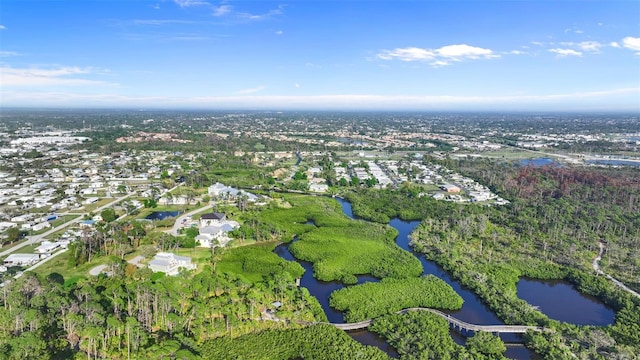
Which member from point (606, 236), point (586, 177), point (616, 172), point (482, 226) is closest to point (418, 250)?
point (482, 226)

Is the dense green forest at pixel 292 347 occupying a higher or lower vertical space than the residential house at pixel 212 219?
lower

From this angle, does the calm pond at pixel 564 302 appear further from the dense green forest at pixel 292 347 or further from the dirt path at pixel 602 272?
the dense green forest at pixel 292 347

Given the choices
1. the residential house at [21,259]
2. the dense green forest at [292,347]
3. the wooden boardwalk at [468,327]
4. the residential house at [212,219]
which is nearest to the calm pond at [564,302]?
the wooden boardwalk at [468,327]

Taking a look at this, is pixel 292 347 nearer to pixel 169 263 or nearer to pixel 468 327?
pixel 468 327

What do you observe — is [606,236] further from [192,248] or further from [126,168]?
[126,168]

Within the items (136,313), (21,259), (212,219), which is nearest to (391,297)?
(136,313)

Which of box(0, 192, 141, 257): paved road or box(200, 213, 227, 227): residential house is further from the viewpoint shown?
box(200, 213, 227, 227): residential house

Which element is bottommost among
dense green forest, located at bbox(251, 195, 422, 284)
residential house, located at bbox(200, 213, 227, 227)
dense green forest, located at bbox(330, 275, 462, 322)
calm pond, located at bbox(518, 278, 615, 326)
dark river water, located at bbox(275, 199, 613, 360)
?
calm pond, located at bbox(518, 278, 615, 326)

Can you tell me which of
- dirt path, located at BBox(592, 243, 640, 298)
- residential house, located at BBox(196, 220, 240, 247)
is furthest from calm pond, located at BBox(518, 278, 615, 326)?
residential house, located at BBox(196, 220, 240, 247)

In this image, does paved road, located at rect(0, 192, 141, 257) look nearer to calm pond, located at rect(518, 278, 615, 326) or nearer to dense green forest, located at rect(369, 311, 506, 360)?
dense green forest, located at rect(369, 311, 506, 360)

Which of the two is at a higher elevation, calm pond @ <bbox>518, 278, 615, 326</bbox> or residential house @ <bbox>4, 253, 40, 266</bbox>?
residential house @ <bbox>4, 253, 40, 266</bbox>

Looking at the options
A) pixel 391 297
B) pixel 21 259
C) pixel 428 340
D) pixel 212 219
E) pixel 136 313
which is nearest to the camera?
pixel 428 340

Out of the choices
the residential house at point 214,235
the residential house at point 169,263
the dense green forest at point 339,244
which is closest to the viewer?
the residential house at point 169,263
